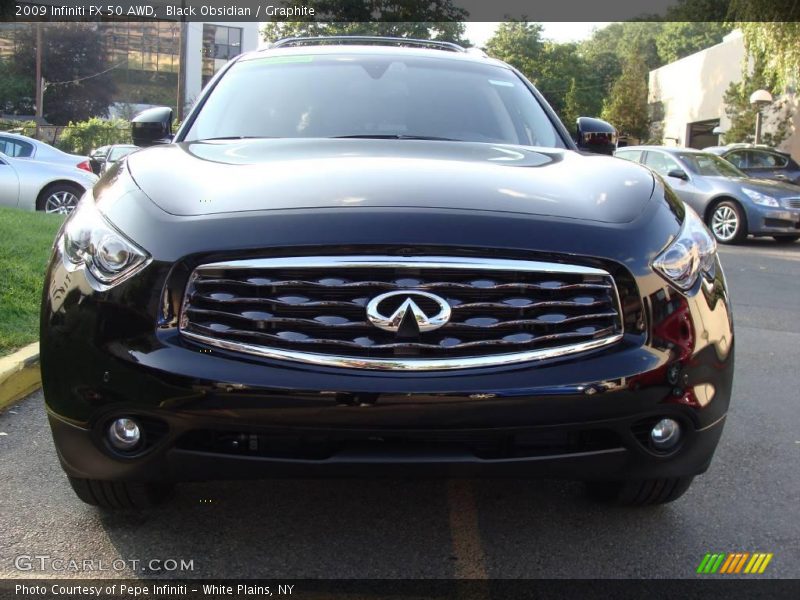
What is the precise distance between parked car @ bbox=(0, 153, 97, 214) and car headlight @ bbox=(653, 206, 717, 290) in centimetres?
1051

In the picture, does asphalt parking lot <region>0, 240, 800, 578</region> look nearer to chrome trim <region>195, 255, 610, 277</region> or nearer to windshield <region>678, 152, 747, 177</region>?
chrome trim <region>195, 255, 610, 277</region>

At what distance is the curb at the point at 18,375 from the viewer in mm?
4121

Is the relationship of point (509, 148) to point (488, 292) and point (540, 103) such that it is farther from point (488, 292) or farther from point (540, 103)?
point (488, 292)

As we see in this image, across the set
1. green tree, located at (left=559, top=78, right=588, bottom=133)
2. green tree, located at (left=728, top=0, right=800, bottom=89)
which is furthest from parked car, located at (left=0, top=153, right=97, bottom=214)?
green tree, located at (left=559, top=78, right=588, bottom=133)

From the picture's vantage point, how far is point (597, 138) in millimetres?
4098

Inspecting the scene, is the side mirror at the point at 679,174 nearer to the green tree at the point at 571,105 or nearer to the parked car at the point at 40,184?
the parked car at the point at 40,184

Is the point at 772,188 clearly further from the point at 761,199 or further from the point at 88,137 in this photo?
the point at 88,137

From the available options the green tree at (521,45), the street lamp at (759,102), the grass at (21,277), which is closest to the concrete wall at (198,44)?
the green tree at (521,45)

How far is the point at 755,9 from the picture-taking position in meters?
20.5

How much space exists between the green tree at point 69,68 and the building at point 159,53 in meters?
1.21

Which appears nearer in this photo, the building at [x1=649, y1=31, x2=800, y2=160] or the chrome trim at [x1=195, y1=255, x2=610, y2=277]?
the chrome trim at [x1=195, y1=255, x2=610, y2=277]

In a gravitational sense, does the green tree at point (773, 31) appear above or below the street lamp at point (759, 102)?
above

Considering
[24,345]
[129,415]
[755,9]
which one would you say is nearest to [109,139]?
[755,9]

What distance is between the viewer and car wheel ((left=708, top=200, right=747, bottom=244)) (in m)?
13.4
